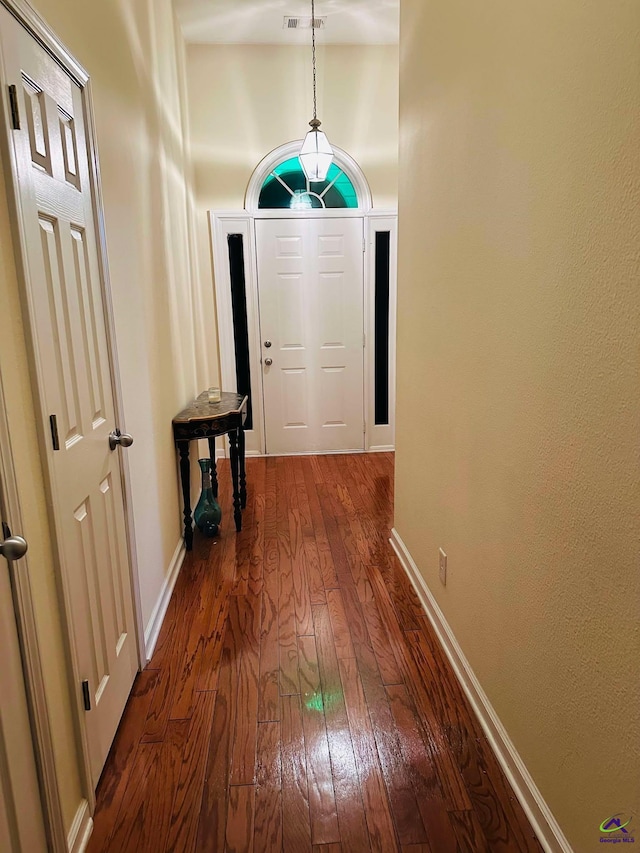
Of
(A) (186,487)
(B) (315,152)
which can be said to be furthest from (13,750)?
(B) (315,152)

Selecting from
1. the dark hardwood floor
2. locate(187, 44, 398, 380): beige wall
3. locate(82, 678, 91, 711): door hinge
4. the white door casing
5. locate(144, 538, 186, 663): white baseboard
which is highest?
locate(187, 44, 398, 380): beige wall

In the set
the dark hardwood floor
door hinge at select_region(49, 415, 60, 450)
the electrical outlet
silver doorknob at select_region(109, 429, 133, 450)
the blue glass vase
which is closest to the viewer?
door hinge at select_region(49, 415, 60, 450)

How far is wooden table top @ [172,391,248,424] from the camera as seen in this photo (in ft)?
10.3

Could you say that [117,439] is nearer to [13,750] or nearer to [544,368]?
[13,750]

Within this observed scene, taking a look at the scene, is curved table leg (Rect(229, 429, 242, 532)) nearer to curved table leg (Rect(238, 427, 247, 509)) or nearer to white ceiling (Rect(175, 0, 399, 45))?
curved table leg (Rect(238, 427, 247, 509))

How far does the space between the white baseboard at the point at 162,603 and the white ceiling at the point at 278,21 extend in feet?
11.6

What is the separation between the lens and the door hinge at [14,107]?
1178 mm

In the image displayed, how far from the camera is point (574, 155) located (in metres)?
1.17

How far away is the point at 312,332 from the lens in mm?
4832

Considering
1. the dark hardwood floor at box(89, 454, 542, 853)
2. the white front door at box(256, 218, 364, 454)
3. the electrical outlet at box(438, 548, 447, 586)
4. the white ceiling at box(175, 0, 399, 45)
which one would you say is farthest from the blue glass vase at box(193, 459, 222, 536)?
the white ceiling at box(175, 0, 399, 45)

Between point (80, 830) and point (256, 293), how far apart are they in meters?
3.96

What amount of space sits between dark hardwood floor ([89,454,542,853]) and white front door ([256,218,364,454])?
2.10 m

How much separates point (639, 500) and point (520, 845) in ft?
3.34

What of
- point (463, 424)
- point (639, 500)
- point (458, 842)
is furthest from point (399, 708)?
point (639, 500)
